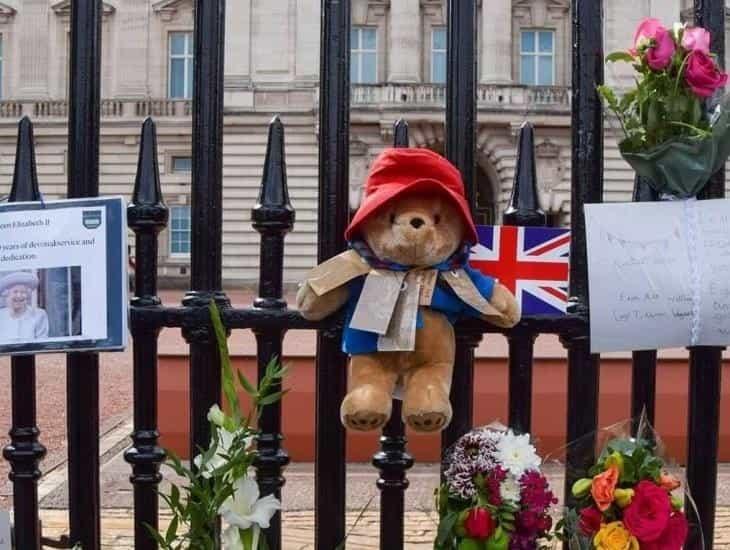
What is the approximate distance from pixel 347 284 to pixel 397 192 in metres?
0.19

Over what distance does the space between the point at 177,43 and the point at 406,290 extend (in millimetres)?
20411

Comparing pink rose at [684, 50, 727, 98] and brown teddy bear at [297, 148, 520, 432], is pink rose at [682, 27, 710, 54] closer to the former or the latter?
pink rose at [684, 50, 727, 98]

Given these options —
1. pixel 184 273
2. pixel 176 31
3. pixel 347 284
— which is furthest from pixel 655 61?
pixel 176 31

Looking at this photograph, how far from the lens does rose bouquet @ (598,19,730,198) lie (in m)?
1.54

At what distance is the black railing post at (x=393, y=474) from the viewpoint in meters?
1.74

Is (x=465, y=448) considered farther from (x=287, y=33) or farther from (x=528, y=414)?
(x=287, y=33)

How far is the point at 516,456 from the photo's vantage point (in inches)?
55.6

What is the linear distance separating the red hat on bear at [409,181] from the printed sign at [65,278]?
443mm

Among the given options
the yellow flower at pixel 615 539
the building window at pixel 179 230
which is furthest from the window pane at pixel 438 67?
the yellow flower at pixel 615 539

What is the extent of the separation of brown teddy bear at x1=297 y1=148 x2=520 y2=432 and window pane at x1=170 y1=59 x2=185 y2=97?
64.9 feet

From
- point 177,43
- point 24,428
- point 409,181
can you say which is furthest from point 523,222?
point 177,43

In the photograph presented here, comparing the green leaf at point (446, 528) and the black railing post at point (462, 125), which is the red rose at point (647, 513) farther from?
the black railing post at point (462, 125)

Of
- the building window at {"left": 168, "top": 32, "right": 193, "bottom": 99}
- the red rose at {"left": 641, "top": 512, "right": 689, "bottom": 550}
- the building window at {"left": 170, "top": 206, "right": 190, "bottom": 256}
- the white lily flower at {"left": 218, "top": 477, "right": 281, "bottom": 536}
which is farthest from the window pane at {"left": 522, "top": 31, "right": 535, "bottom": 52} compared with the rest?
the white lily flower at {"left": 218, "top": 477, "right": 281, "bottom": 536}

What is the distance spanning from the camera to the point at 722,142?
1603mm
